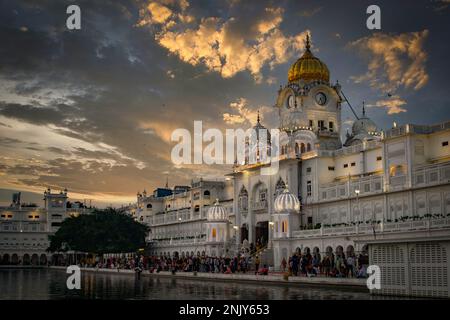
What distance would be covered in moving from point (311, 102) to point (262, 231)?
51.6ft

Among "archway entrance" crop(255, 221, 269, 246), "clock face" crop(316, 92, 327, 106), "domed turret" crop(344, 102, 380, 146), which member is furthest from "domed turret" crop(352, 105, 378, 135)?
"archway entrance" crop(255, 221, 269, 246)

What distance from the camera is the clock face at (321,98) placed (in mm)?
74250

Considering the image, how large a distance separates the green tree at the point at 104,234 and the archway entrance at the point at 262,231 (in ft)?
76.2

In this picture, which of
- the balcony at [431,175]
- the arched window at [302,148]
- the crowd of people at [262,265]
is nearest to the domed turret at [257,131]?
the arched window at [302,148]

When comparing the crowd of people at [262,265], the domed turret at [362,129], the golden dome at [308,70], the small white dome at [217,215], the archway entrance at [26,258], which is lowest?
the archway entrance at [26,258]

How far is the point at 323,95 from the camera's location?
7475 centimetres

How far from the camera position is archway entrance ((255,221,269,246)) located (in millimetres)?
70037

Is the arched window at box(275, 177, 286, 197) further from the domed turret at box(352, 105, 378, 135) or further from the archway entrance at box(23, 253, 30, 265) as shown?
the archway entrance at box(23, 253, 30, 265)

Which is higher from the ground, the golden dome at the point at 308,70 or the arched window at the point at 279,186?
the golden dome at the point at 308,70

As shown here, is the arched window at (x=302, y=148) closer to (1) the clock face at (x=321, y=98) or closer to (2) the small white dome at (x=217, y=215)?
(1) the clock face at (x=321, y=98)

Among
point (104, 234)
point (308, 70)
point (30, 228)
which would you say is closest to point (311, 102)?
point (308, 70)

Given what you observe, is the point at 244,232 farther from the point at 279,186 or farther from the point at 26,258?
the point at 26,258
